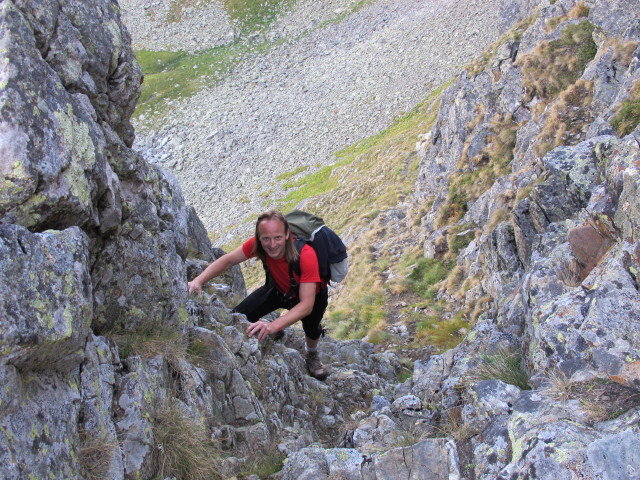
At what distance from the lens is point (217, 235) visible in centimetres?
4931

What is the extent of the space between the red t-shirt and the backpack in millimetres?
240

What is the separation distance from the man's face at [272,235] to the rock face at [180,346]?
62.9 inches

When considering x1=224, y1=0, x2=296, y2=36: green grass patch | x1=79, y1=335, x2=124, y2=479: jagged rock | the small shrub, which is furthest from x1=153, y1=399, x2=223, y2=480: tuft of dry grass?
x1=224, y1=0, x2=296, y2=36: green grass patch

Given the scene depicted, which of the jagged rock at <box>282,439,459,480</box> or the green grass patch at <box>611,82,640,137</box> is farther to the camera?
the green grass patch at <box>611,82,640,137</box>

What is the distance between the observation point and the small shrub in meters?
7.49

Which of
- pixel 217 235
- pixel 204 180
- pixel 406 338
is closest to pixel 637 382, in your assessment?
pixel 406 338

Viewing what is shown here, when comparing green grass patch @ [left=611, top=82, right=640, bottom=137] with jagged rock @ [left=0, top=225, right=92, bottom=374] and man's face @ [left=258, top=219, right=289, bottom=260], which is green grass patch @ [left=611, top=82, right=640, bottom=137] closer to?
man's face @ [left=258, top=219, right=289, bottom=260]

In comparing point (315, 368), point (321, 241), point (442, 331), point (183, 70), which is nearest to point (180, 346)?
point (321, 241)

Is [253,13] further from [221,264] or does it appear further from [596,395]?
[596,395]

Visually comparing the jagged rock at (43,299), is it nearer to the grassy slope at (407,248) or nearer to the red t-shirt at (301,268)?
the red t-shirt at (301,268)

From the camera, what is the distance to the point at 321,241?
30.6 ft

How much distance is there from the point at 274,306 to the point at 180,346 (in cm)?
311

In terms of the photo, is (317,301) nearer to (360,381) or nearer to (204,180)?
(360,381)

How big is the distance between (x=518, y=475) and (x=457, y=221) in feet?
59.5
